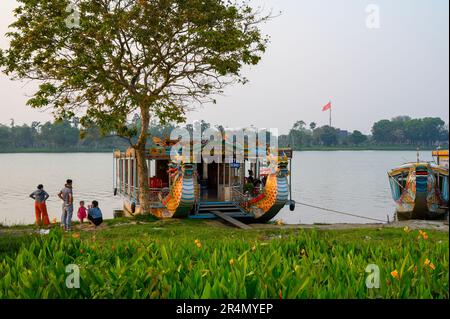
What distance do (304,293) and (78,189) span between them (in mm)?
56010

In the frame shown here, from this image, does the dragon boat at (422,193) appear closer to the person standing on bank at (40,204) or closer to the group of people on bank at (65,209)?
the group of people on bank at (65,209)

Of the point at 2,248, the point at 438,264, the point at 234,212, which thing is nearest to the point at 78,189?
the point at 234,212

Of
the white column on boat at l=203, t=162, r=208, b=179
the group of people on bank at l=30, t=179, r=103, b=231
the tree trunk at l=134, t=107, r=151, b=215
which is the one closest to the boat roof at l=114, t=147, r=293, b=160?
the tree trunk at l=134, t=107, r=151, b=215

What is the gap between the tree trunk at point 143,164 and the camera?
21000mm

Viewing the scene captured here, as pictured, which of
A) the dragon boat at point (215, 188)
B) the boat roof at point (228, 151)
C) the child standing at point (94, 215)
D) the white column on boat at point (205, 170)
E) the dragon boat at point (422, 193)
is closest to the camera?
the child standing at point (94, 215)

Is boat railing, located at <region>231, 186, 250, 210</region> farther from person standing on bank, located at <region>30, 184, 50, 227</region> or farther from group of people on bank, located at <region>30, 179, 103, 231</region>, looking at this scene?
person standing on bank, located at <region>30, 184, 50, 227</region>

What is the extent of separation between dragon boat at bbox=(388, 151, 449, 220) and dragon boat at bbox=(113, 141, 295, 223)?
6534 millimetres

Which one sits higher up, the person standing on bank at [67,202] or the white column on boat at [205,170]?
the white column on boat at [205,170]

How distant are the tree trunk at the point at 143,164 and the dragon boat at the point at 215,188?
15.6 inches

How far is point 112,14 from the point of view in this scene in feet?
63.3

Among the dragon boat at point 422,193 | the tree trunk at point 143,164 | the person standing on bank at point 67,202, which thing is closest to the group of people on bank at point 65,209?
the person standing on bank at point 67,202

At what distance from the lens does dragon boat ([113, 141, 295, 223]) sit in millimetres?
19897

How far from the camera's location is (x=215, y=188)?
2378cm

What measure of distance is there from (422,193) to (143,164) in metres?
13.1
